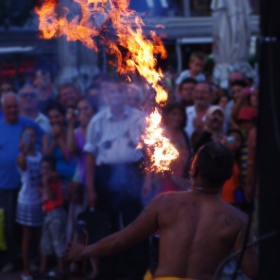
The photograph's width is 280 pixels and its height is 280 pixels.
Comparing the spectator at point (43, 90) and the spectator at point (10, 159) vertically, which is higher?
the spectator at point (43, 90)

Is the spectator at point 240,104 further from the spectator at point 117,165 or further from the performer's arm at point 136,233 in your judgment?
the performer's arm at point 136,233

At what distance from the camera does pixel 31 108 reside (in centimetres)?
708

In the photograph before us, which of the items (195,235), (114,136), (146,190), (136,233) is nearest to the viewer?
(195,235)

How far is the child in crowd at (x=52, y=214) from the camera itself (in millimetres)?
6477

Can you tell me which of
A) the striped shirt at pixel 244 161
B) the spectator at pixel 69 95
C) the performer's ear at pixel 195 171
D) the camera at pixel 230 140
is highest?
the spectator at pixel 69 95

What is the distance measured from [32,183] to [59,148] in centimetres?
45

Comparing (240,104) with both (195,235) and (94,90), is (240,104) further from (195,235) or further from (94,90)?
(195,235)

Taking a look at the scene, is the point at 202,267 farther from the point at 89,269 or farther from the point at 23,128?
the point at 23,128

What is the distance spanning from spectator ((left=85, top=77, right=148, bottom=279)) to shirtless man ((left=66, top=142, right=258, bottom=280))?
231 centimetres

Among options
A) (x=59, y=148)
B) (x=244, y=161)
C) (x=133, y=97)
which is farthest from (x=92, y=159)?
(x=244, y=161)

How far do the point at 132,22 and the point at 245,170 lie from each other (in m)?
2.52

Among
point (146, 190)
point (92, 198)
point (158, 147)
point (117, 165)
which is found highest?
point (158, 147)

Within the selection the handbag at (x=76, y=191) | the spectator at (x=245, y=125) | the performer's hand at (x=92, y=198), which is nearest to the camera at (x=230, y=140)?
the spectator at (x=245, y=125)

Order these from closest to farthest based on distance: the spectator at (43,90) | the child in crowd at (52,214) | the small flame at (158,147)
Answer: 1. the small flame at (158,147)
2. the child in crowd at (52,214)
3. the spectator at (43,90)
